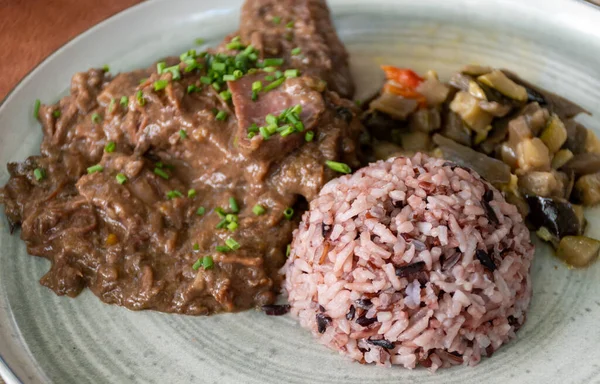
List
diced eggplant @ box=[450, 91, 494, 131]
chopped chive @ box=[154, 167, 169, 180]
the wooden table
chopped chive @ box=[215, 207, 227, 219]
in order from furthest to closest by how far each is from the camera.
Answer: the wooden table < diced eggplant @ box=[450, 91, 494, 131] < chopped chive @ box=[154, 167, 169, 180] < chopped chive @ box=[215, 207, 227, 219]

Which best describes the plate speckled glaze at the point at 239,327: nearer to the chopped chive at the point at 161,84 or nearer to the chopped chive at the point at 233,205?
the chopped chive at the point at 233,205

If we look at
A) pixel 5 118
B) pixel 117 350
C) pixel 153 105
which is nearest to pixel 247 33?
pixel 153 105

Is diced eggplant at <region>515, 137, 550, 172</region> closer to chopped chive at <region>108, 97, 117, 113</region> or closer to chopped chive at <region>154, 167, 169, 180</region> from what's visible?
chopped chive at <region>154, 167, 169, 180</region>

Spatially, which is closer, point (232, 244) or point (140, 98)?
point (232, 244)

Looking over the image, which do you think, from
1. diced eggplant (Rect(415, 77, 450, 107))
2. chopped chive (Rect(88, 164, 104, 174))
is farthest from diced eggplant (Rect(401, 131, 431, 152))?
chopped chive (Rect(88, 164, 104, 174))

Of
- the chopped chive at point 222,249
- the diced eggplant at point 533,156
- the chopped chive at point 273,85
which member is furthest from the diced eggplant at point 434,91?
the chopped chive at point 222,249

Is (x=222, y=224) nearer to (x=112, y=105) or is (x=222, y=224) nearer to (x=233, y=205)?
(x=233, y=205)

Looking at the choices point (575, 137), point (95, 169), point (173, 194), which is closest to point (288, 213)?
point (173, 194)
